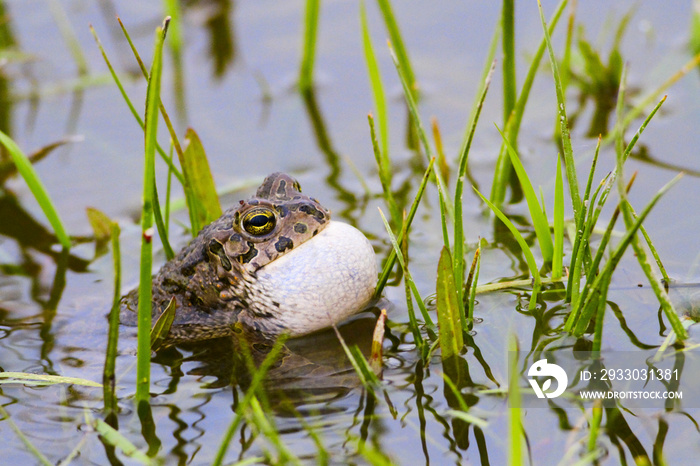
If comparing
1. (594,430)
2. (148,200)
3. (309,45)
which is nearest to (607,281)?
(594,430)

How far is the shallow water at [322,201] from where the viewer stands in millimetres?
3141

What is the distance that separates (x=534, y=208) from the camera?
3.61 metres

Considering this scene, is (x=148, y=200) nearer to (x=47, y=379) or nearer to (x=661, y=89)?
(x=47, y=379)

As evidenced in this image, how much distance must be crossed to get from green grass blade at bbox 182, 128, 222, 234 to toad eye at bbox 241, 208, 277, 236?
2.41 ft

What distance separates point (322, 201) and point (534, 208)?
1.94 m

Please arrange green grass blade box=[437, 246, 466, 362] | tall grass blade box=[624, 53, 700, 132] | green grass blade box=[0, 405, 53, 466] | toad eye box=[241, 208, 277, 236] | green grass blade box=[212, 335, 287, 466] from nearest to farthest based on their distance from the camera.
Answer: green grass blade box=[212, 335, 287, 466]
green grass blade box=[0, 405, 53, 466]
green grass blade box=[437, 246, 466, 362]
toad eye box=[241, 208, 277, 236]
tall grass blade box=[624, 53, 700, 132]

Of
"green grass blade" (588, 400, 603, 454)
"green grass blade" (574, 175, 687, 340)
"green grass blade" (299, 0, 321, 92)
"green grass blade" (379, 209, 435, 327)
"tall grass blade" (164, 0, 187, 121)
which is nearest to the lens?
"green grass blade" (588, 400, 603, 454)

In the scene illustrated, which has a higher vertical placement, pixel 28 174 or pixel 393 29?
pixel 393 29

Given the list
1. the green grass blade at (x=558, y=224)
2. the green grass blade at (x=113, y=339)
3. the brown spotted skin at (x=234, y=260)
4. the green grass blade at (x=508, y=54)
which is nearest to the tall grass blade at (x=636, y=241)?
the green grass blade at (x=558, y=224)

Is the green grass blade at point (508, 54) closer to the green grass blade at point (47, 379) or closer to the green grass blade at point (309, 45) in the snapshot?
the green grass blade at point (309, 45)

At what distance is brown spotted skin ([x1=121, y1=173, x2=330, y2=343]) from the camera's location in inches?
149

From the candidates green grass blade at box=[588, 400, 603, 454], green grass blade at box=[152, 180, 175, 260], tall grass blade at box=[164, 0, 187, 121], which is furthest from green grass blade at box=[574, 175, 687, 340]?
tall grass blade at box=[164, 0, 187, 121]

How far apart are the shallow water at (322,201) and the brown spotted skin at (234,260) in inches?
7.9

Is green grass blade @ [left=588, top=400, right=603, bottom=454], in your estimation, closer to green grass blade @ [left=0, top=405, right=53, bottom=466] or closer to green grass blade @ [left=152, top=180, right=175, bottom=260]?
green grass blade @ [left=0, top=405, right=53, bottom=466]
